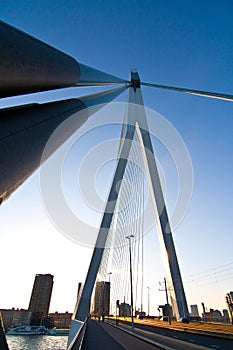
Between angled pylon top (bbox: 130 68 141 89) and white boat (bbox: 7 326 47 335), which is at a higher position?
angled pylon top (bbox: 130 68 141 89)

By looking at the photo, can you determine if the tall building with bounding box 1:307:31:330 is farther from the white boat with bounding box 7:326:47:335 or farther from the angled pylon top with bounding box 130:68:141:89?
the angled pylon top with bounding box 130:68:141:89

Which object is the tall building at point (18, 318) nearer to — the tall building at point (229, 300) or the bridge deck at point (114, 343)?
the tall building at point (229, 300)

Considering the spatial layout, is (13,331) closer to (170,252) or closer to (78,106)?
(170,252)

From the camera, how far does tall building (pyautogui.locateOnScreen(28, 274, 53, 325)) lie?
64000mm

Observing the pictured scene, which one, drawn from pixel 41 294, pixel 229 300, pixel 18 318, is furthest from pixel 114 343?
pixel 18 318

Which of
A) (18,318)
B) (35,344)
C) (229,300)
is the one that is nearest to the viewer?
(229,300)

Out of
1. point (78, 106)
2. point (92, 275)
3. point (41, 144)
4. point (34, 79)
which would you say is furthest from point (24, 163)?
point (92, 275)

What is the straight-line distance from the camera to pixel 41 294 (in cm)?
6562

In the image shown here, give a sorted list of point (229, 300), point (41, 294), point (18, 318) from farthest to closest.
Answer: point (18, 318) → point (41, 294) → point (229, 300)

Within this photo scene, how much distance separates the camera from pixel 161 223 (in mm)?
17672

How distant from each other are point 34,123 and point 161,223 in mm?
16082

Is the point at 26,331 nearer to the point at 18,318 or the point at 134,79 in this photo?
the point at 18,318

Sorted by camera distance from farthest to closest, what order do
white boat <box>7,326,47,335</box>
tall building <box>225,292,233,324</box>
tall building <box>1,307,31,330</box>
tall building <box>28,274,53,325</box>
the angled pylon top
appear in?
tall building <box>1,307,31,330</box>
tall building <box>28,274,53,325</box>
white boat <box>7,326,47,335</box>
the angled pylon top
tall building <box>225,292,233,324</box>

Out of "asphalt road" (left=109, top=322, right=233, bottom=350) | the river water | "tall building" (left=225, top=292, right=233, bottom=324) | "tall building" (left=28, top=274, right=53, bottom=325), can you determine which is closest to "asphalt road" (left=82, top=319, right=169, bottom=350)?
"asphalt road" (left=109, top=322, right=233, bottom=350)
